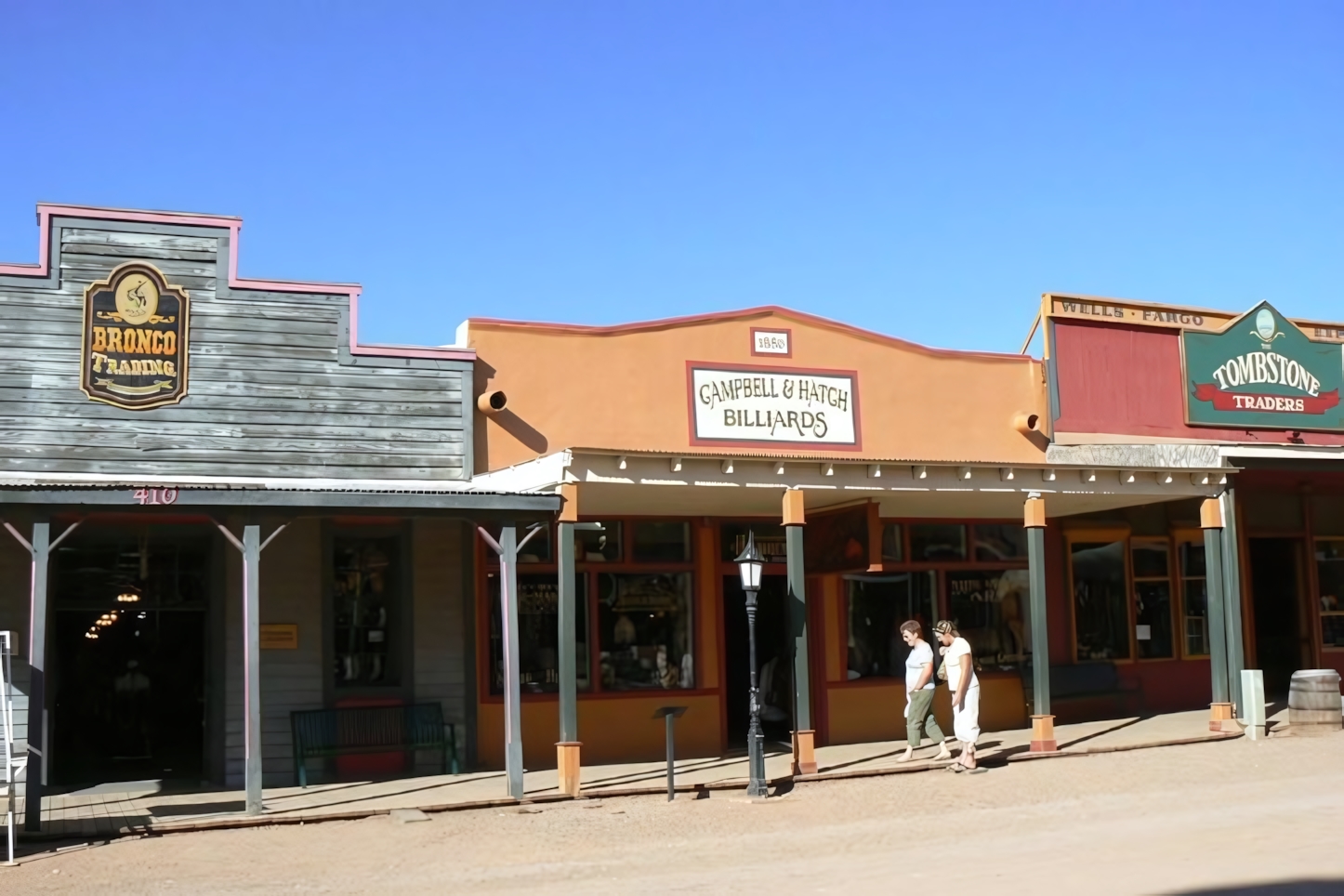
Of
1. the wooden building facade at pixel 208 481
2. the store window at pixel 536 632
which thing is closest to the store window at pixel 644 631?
the store window at pixel 536 632

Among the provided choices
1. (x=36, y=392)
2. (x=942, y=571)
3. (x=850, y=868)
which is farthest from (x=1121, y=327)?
(x=36, y=392)

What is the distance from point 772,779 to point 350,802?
3.82 meters

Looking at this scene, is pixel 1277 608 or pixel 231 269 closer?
pixel 231 269

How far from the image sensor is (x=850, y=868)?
9.97 m

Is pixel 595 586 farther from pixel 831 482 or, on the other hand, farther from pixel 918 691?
pixel 918 691

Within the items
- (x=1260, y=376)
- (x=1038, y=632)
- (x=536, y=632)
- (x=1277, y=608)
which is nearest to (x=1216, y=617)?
(x=1038, y=632)

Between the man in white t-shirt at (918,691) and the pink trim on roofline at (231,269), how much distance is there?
5430 mm

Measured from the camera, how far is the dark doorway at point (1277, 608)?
21.5 metres

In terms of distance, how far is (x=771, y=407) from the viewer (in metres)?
17.3

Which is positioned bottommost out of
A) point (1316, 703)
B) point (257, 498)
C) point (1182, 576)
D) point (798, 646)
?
point (1316, 703)

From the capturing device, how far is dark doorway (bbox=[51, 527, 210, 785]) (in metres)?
15.0

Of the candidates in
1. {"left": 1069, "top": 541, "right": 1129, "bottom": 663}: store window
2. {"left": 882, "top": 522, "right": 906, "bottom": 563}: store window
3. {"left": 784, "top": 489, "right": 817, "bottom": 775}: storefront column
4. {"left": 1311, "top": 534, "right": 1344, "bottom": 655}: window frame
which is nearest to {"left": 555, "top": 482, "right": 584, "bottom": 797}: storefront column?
{"left": 784, "top": 489, "right": 817, "bottom": 775}: storefront column

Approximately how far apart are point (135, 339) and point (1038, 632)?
31.4 ft

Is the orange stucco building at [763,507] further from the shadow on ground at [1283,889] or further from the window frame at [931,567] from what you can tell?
the shadow on ground at [1283,889]
